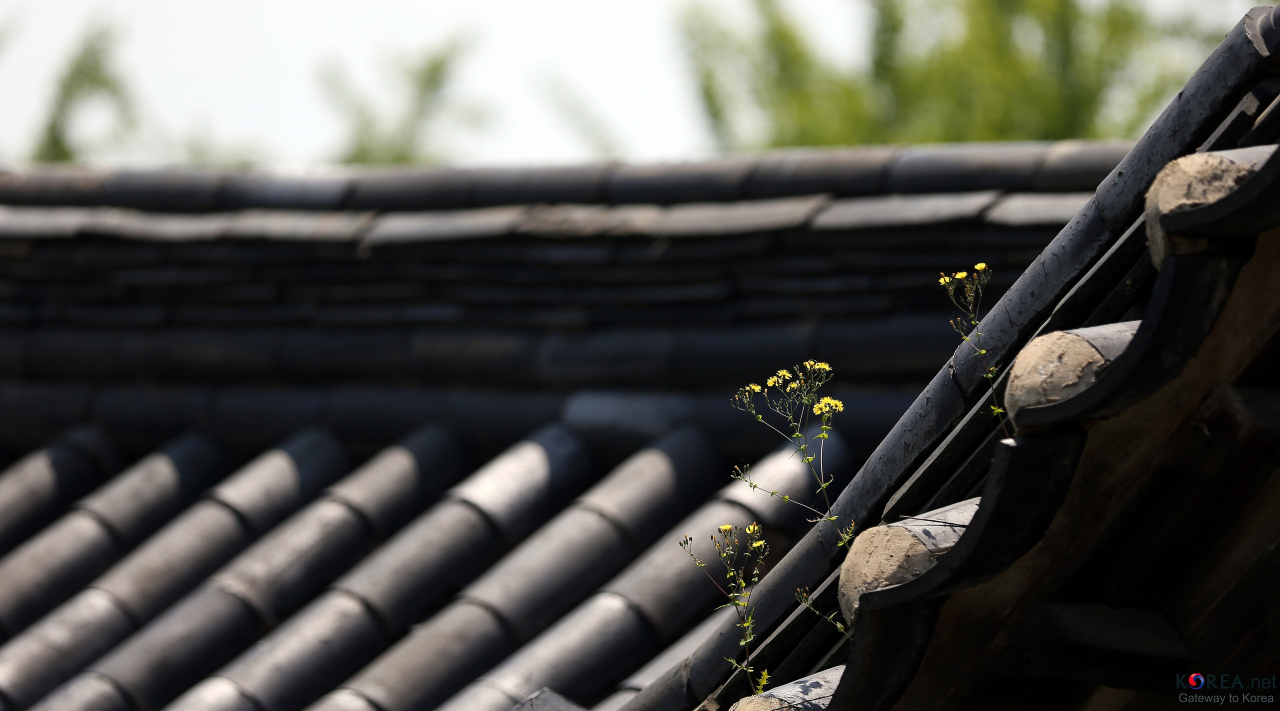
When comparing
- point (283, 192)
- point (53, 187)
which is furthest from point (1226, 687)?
point (53, 187)

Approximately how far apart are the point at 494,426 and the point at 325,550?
2.24ft

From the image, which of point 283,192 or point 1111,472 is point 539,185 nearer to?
point 283,192

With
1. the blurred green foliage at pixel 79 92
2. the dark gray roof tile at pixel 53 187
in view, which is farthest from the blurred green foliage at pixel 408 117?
the dark gray roof tile at pixel 53 187

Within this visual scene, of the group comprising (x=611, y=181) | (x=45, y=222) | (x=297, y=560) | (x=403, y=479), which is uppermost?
(x=45, y=222)

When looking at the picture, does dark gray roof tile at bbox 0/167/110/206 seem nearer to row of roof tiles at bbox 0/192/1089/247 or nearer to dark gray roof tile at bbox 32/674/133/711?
row of roof tiles at bbox 0/192/1089/247

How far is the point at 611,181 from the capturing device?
368cm

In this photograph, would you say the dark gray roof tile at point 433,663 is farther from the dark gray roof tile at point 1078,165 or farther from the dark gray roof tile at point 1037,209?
the dark gray roof tile at point 1078,165

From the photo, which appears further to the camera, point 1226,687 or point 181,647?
point 181,647

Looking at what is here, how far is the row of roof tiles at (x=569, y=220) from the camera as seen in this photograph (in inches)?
120

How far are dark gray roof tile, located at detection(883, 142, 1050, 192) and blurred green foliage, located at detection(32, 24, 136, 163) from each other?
1895 cm

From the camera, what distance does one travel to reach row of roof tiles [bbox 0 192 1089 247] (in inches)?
120

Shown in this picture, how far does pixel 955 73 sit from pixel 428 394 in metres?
13.3

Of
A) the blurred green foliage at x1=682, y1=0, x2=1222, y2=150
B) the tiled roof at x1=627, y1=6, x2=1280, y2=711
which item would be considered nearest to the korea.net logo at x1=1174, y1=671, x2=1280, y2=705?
the tiled roof at x1=627, y1=6, x2=1280, y2=711

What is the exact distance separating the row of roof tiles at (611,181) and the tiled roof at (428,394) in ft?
0.04
